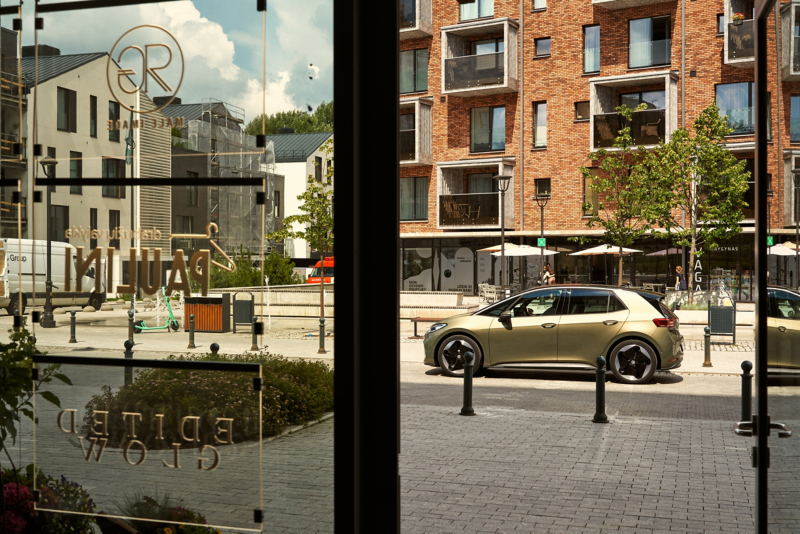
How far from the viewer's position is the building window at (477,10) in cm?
3706

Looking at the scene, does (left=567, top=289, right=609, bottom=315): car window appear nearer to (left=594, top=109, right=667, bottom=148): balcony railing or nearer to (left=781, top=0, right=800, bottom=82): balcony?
(left=781, top=0, right=800, bottom=82): balcony

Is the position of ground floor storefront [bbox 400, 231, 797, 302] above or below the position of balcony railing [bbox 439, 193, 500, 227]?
below

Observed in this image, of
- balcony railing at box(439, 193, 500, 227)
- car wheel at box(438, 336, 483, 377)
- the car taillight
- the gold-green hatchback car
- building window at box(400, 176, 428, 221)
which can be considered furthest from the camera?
building window at box(400, 176, 428, 221)

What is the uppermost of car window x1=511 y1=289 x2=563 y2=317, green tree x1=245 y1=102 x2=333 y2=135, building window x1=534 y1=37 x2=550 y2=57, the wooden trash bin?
building window x1=534 y1=37 x2=550 y2=57

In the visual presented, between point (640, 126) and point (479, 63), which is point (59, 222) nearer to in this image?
point (640, 126)

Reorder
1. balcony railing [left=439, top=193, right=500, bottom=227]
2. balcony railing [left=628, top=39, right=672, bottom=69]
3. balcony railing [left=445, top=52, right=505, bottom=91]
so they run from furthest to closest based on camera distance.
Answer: balcony railing [left=445, top=52, right=505, bottom=91]
balcony railing [left=439, top=193, right=500, bottom=227]
balcony railing [left=628, top=39, right=672, bottom=69]

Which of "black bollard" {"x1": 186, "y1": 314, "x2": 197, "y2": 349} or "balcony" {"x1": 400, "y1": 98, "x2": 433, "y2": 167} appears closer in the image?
"black bollard" {"x1": 186, "y1": 314, "x2": 197, "y2": 349}

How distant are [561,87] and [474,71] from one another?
160 inches

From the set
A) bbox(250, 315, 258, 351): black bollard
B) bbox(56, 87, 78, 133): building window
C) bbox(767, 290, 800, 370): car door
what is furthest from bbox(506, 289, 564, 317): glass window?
bbox(56, 87, 78, 133): building window

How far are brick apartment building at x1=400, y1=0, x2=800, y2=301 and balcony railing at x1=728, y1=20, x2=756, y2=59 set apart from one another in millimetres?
53

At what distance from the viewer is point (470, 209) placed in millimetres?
36719

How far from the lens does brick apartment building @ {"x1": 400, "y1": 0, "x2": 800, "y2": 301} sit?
33.5 m

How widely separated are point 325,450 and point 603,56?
3440cm

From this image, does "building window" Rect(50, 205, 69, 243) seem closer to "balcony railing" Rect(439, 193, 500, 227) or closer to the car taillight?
the car taillight
